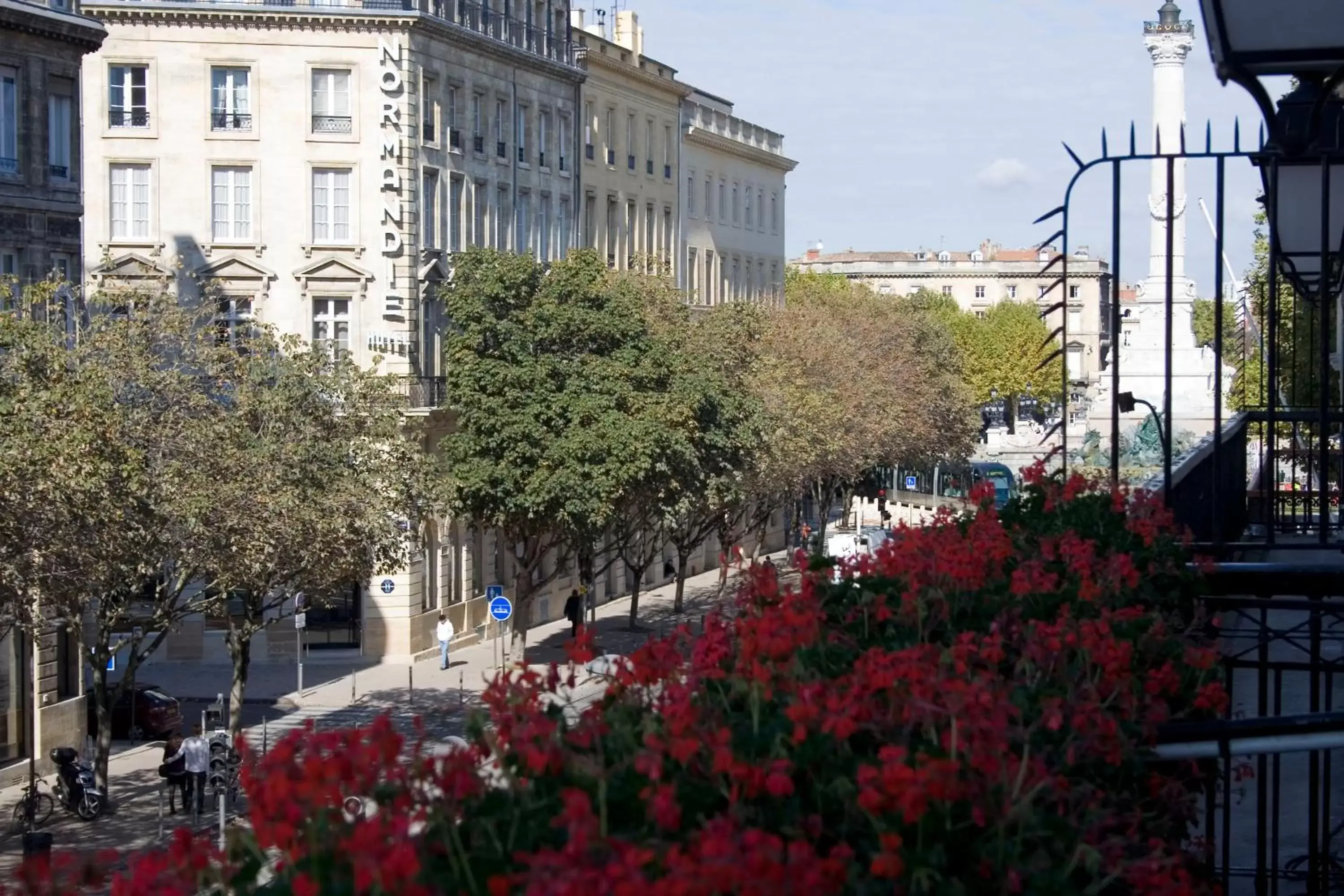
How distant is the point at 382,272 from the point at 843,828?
44.1 m

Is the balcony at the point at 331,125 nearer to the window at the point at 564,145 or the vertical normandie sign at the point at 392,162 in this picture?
the vertical normandie sign at the point at 392,162

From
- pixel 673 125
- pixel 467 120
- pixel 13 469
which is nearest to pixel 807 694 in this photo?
pixel 13 469

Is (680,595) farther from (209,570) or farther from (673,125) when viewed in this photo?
(209,570)

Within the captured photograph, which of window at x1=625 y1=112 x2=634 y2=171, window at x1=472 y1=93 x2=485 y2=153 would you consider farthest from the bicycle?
window at x1=625 y1=112 x2=634 y2=171

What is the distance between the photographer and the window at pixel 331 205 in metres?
47.5

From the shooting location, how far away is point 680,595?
185 ft

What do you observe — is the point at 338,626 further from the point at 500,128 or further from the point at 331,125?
the point at 500,128

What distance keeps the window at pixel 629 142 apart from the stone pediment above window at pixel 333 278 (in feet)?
61.1

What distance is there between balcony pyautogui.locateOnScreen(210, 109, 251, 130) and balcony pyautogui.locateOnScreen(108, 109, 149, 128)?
149 cm

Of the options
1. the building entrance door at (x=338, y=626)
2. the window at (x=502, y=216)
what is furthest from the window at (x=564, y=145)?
the building entrance door at (x=338, y=626)

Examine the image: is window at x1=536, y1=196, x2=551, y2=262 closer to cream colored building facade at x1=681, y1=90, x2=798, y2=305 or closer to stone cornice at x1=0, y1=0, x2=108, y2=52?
cream colored building facade at x1=681, y1=90, x2=798, y2=305

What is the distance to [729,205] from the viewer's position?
77.9 metres

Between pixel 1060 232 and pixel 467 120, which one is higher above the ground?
pixel 467 120

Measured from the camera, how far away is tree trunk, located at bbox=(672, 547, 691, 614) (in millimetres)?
54031
